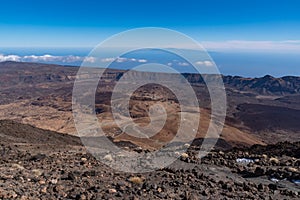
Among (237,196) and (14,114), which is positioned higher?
(237,196)

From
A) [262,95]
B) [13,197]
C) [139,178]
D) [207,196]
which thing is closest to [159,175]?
[139,178]

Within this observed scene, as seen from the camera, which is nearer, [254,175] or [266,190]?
[266,190]

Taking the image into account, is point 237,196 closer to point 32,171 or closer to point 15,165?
point 32,171

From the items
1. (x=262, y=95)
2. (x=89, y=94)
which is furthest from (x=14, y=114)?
(x=262, y=95)

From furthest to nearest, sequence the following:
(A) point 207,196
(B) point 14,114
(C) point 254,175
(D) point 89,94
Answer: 1. (D) point 89,94
2. (B) point 14,114
3. (C) point 254,175
4. (A) point 207,196

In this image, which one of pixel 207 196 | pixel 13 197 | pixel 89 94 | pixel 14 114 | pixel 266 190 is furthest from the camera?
pixel 89 94

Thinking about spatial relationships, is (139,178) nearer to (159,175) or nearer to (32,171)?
(159,175)
